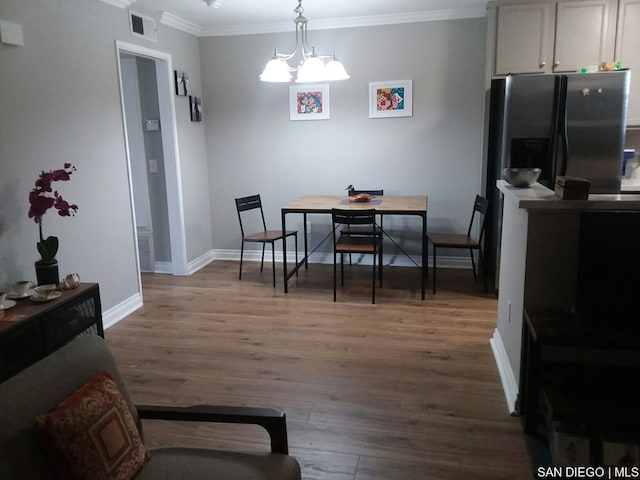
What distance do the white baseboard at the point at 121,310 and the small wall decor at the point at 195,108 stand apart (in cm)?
203

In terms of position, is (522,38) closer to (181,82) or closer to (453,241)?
(453,241)

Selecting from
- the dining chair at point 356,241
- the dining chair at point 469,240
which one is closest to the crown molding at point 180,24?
the dining chair at point 356,241

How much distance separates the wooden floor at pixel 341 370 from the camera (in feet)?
7.28

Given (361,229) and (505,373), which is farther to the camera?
(361,229)

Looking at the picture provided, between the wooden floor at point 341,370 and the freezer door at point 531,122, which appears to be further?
the freezer door at point 531,122

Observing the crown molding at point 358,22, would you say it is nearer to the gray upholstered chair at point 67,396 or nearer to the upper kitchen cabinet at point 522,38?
the upper kitchen cabinet at point 522,38

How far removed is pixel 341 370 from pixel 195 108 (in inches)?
135

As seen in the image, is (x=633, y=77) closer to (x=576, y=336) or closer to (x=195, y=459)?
(x=576, y=336)

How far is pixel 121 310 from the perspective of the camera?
13.0ft

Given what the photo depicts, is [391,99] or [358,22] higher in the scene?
[358,22]

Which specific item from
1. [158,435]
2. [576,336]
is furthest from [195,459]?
[576,336]

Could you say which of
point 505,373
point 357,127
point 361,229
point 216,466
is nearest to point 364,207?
point 361,229

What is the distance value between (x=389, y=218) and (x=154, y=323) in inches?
102

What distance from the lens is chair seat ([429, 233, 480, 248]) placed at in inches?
168
